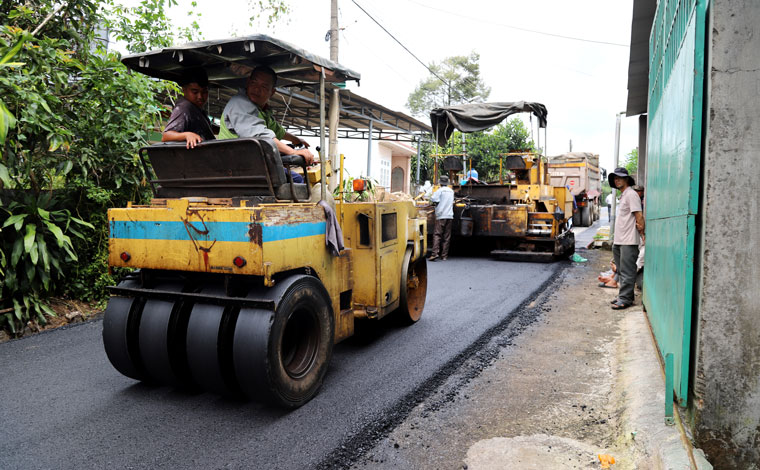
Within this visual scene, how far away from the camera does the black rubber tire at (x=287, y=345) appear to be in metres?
3.20

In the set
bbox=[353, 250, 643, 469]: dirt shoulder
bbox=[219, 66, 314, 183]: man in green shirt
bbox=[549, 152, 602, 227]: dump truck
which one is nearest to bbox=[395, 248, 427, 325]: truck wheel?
bbox=[353, 250, 643, 469]: dirt shoulder

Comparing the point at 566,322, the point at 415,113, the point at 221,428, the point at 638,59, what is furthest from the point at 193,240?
the point at 415,113

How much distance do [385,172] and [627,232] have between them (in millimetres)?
20404

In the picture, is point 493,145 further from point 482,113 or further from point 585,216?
point 482,113

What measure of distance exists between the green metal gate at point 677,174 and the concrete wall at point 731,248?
115mm

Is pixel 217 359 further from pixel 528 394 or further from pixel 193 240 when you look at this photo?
pixel 528 394

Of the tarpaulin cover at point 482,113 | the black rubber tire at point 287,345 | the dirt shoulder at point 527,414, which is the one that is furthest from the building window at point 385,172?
the black rubber tire at point 287,345

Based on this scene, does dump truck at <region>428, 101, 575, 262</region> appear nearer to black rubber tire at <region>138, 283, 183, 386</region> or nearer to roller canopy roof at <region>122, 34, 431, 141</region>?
roller canopy roof at <region>122, 34, 431, 141</region>

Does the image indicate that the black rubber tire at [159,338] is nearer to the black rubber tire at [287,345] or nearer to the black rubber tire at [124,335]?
the black rubber tire at [124,335]

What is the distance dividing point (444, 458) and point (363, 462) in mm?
468

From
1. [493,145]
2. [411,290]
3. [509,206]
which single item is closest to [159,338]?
[411,290]

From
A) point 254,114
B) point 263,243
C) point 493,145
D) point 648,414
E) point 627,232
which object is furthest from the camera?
point 493,145

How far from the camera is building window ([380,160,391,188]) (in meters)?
25.4

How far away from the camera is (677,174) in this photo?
3.12 m
